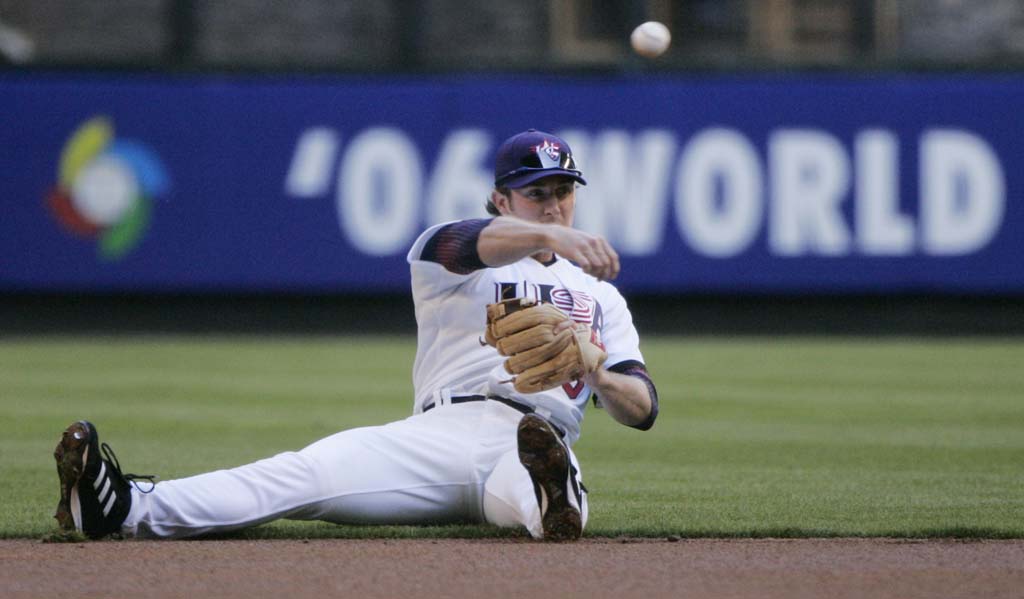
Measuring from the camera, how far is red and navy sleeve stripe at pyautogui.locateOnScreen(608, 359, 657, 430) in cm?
491

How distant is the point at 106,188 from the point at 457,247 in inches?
450

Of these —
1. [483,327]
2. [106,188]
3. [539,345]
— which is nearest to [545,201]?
[483,327]

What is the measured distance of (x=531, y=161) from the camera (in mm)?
4934

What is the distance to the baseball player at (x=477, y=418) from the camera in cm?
461

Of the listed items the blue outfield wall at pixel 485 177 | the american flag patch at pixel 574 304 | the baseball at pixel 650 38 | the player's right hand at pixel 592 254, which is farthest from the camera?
the blue outfield wall at pixel 485 177

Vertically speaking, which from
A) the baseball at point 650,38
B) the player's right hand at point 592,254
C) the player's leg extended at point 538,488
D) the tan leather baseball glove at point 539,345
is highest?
the baseball at point 650,38

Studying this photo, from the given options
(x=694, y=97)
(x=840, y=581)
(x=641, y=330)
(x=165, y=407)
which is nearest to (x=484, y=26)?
(x=694, y=97)

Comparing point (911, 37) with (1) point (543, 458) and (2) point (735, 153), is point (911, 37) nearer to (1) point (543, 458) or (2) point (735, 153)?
(2) point (735, 153)

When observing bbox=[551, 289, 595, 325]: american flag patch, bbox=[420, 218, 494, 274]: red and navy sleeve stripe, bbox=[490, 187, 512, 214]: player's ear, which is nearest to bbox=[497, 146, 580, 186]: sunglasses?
bbox=[490, 187, 512, 214]: player's ear

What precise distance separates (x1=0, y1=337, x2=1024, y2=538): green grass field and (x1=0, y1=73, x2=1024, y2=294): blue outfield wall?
949 mm

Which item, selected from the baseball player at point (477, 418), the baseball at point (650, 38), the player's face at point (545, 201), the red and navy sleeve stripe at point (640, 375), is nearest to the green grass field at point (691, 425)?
the baseball player at point (477, 418)

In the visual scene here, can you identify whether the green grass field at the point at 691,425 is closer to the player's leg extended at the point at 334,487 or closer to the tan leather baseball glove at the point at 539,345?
the player's leg extended at the point at 334,487

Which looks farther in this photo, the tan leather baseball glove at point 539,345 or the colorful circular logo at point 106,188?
the colorful circular logo at point 106,188

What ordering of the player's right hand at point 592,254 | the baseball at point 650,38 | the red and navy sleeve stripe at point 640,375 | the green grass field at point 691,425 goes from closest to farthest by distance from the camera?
the player's right hand at point 592,254, the red and navy sleeve stripe at point 640,375, the green grass field at point 691,425, the baseball at point 650,38
